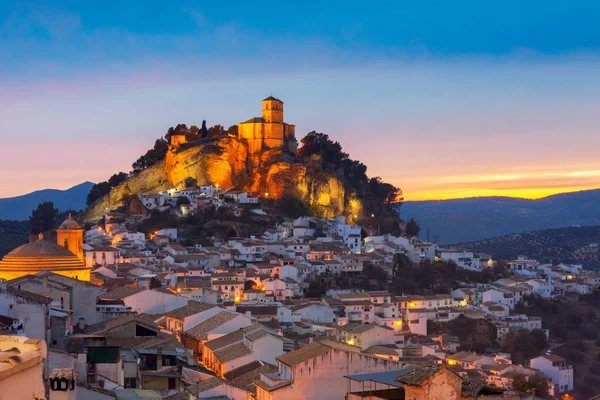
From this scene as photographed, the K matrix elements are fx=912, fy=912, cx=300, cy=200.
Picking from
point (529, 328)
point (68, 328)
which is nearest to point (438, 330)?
point (529, 328)

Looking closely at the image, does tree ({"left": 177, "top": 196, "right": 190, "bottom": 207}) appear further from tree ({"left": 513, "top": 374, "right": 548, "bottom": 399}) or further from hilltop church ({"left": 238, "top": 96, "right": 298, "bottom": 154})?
tree ({"left": 513, "top": 374, "right": 548, "bottom": 399})

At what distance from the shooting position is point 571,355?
53.2 m

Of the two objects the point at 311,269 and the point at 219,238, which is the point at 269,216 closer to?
the point at 219,238

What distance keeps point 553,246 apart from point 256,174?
41.8 metres

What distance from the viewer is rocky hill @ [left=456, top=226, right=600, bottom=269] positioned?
100438 mm

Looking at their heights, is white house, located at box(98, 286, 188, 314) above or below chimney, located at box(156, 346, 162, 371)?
above

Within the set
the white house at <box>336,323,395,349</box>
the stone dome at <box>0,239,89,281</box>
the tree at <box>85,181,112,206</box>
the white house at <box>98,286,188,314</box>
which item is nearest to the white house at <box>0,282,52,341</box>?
the white house at <box>98,286,188,314</box>

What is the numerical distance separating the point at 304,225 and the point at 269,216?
3.82 metres

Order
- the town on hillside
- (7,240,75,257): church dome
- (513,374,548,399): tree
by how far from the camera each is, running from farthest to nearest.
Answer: (7,240,75,257): church dome < (513,374,548,399): tree < the town on hillside

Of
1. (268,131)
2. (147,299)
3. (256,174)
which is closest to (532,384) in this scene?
(147,299)

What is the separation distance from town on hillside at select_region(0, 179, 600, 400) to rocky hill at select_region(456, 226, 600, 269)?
24.1 metres

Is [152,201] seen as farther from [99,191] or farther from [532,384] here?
[532,384]

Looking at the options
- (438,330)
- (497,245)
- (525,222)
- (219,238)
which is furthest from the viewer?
(525,222)

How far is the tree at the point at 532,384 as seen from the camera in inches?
1326
